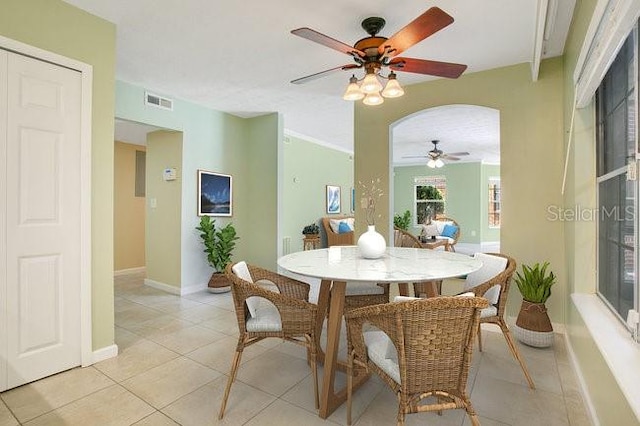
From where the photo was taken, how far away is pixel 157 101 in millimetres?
3977

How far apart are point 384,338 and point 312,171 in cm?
565

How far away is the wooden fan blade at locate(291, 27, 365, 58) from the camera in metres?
1.79

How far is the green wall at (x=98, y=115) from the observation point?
7.35 ft

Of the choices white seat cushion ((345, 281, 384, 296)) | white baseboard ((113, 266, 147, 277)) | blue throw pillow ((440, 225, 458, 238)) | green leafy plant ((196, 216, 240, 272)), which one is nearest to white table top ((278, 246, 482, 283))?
white seat cushion ((345, 281, 384, 296))

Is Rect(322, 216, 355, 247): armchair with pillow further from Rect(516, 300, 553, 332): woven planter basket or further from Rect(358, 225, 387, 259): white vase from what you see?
Rect(358, 225, 387, 259): white vase

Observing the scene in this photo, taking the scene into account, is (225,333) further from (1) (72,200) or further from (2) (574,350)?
(2) (574,350)

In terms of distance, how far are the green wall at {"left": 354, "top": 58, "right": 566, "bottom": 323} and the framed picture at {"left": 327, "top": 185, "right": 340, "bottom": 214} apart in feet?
13.9

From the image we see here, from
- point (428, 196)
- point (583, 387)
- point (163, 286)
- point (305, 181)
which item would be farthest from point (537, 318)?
point (428, 196)

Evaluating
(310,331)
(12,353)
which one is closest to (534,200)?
(310,331)

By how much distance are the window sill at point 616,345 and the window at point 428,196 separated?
8292mm

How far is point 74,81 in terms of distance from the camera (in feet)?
7.50

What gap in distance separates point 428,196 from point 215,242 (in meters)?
7.61

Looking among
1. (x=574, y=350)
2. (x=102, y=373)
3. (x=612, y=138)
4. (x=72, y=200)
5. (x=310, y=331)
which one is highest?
(x=612, y=138)

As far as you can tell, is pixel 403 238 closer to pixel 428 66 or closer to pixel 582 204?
pixel 582 204
